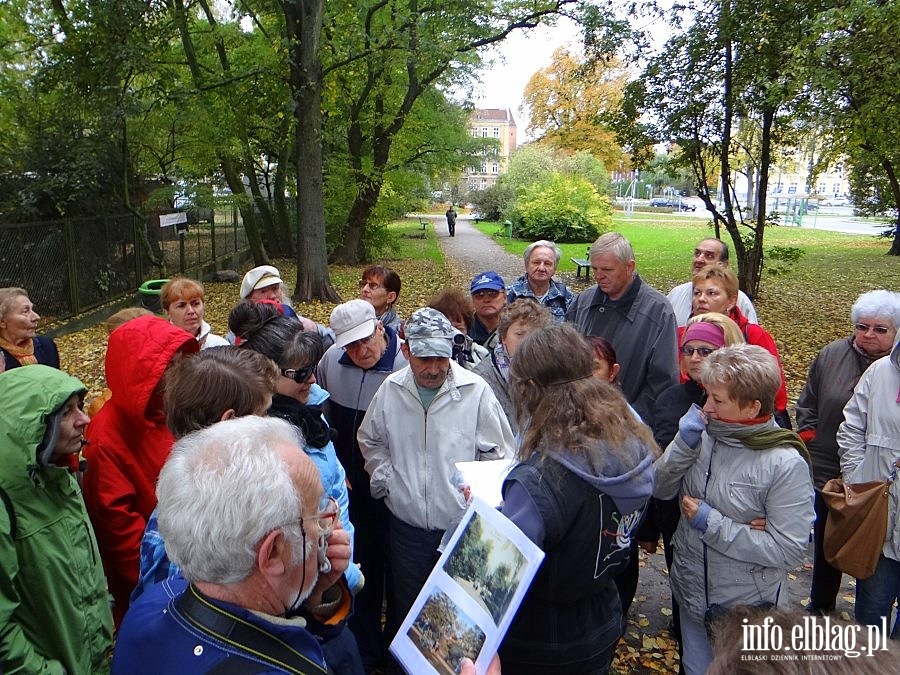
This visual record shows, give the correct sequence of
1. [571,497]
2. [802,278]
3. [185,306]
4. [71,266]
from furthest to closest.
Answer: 1. [802,278]
2. [71,266]
3. [185,306]
4. [571,497]

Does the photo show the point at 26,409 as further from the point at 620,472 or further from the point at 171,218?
the point at 171,218

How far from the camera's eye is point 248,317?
321cm

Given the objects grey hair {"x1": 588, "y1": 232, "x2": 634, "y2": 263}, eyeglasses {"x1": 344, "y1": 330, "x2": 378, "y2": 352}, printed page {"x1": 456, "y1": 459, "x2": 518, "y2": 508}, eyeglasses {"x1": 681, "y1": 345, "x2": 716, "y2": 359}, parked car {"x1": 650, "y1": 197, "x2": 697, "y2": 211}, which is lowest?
printed page {"x1": 456, "y1": 459, "x2": 518, "y2": 508}

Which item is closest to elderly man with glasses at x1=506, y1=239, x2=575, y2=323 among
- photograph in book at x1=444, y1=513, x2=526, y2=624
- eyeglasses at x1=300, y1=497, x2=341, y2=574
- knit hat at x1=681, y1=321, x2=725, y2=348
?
knit hat at x1=681, y1=321, x2=725, y2=348

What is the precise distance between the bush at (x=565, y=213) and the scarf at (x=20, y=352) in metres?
25.5

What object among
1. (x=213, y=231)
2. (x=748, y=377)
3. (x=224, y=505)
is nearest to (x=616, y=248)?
(x=748, y=377)

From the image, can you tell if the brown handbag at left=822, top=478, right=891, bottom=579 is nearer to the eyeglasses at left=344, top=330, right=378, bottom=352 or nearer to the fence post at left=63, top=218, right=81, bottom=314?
the eyeglasses at left=344, top=330, right=378, bottom=352

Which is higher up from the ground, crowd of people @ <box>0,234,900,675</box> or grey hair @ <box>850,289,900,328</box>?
grey hair @ <box>850,289,900,328</box>

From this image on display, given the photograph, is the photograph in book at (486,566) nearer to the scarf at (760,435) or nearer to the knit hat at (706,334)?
the scarf at (760,435)

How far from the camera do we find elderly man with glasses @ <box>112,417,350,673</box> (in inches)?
48.2

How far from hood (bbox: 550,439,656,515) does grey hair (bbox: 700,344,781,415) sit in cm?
70

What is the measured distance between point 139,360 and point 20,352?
8.66 ft

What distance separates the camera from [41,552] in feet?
6.18

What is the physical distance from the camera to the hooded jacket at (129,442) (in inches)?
92.3
